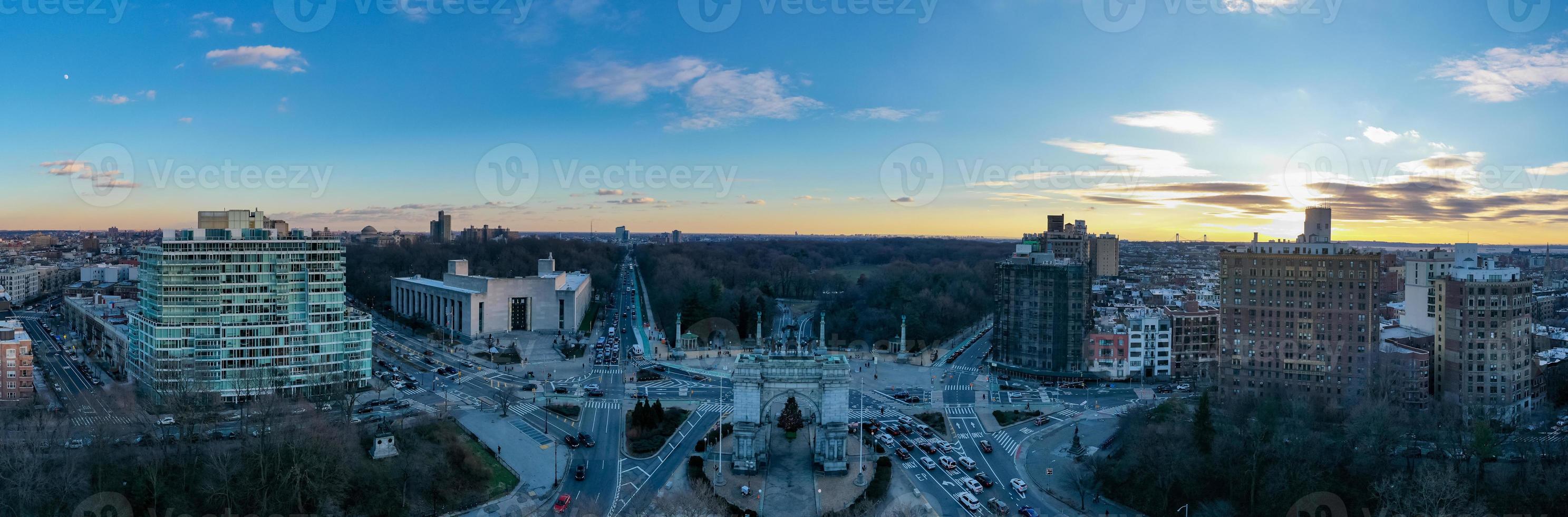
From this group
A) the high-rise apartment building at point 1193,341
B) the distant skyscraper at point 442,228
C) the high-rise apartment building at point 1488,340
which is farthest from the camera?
the distant skyscraper at point 442,228

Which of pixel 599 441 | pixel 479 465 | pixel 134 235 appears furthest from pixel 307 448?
pixel 134 235

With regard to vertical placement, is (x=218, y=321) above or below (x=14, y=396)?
above

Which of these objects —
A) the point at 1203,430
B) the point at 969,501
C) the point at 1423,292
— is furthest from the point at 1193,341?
the point at 969,501

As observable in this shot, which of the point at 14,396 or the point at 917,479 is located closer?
the point at 917,479

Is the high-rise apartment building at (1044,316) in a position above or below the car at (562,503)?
above

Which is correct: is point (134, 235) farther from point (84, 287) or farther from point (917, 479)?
point (917, 479)

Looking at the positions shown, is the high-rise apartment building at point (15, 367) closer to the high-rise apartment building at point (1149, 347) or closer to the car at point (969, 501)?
the car at point (969, 501)

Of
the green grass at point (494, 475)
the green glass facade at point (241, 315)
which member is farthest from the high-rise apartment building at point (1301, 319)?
the green glass facade at point (241, 315)
